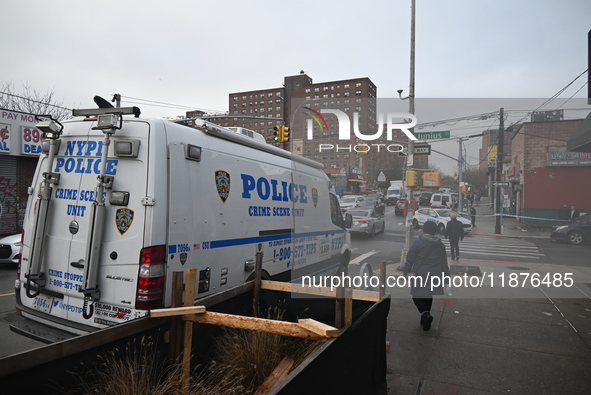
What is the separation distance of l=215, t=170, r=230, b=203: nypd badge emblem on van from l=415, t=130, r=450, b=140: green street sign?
6756 millimetres

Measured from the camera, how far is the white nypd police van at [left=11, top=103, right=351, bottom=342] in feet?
11.6

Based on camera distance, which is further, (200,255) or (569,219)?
(569,219)

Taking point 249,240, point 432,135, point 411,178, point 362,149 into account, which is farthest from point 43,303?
point 432,135

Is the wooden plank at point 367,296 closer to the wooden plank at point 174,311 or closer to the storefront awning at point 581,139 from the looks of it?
the wooden plank at point 174,311

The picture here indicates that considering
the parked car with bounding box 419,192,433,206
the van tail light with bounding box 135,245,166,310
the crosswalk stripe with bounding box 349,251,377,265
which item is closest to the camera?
the van tail light with bounding box 135,245,166,310

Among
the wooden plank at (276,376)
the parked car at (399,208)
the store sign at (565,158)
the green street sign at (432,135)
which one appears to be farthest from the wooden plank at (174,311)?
the parked car at (399,208)

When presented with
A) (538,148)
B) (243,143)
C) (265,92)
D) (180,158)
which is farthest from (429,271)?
(265,92)

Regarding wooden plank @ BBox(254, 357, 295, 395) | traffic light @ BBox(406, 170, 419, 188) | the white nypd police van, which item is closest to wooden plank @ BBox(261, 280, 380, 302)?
the white nypd police van

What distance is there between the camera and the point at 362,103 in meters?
9.12

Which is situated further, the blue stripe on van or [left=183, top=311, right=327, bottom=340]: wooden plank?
the blue stripe on van

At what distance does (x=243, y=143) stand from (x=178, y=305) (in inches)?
106

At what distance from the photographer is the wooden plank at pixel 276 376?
2.82 m

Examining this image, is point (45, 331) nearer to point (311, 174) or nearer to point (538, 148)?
point (311, 174)

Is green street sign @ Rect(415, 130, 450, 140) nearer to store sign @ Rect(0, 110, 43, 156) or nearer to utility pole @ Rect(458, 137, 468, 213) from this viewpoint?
utility pole @ Rect(458, 137, 468, 213)
